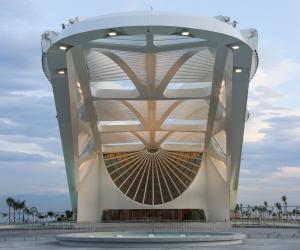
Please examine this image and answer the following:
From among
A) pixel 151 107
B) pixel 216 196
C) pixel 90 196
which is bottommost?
pixel 216 196

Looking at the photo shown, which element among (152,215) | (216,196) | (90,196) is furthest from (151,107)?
(152,215)

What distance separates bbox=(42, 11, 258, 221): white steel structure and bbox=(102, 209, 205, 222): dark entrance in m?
1.85

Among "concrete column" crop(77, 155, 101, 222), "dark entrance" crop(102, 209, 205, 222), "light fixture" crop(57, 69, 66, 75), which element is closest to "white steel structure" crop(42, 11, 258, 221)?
"concrete column" crop(77, 155, 101, 222)

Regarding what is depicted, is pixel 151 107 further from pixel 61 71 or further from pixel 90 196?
pixel 90 196

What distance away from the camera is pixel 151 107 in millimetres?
42344

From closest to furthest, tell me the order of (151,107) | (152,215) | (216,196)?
(151,107) < (216,196) < (152,215)

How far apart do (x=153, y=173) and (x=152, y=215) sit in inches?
179

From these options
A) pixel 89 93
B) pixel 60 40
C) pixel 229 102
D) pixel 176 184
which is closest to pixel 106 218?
pixel 176 184

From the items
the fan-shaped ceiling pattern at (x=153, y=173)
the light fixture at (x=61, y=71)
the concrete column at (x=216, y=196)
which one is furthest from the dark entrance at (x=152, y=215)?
the light fixture at (x=61, y=71)

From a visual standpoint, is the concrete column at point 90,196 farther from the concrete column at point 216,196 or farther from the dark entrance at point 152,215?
the concrete column at point 216,196

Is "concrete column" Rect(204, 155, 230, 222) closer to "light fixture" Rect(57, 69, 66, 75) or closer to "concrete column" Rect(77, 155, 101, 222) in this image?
"concrete column" Rect(77, 155, 101, 222)

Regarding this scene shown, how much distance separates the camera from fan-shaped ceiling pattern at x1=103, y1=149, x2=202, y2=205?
175ft

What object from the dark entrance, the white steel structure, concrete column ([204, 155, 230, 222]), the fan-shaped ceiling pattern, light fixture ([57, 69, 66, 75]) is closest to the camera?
the white steel structure

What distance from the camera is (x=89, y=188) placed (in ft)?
164
